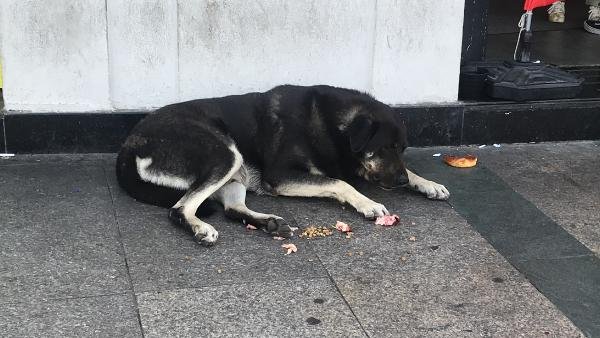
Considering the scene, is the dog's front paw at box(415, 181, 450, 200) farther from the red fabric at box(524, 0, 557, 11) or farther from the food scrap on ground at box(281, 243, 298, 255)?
the red fabric at box(524, 0, 557, 11)

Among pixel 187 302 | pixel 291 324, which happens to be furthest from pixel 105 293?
pixel 291 324

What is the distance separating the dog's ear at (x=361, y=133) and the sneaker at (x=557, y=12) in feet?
16.2

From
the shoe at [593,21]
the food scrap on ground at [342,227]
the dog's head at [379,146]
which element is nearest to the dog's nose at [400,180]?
the dog's head at [379,146]

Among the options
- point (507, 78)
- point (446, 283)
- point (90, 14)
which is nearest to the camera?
point (446, 283)

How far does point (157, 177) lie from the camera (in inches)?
201

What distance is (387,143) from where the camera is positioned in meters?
5.27

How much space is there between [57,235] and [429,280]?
2.16m

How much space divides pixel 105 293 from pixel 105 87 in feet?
7.51

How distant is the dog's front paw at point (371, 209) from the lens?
511cm

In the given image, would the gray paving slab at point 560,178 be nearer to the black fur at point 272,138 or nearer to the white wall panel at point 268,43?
the black fur at point 272,138

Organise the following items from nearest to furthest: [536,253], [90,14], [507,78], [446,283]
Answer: [446,283] < [536,253] < [90,14] < [507,78]

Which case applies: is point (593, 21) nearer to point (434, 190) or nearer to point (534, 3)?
point (534, 3)

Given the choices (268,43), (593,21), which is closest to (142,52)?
(268,43)

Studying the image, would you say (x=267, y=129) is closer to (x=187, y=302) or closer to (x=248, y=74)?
(x=248, y=74)
